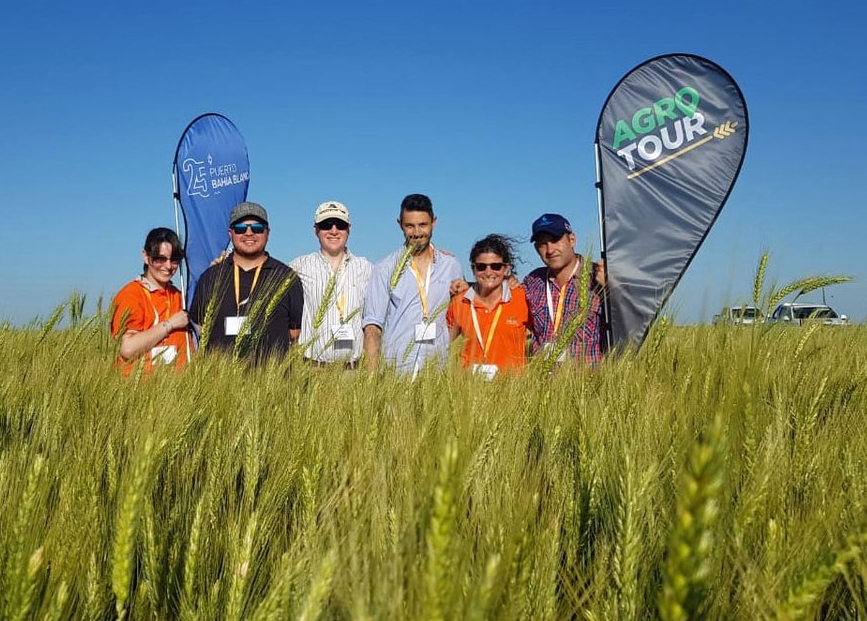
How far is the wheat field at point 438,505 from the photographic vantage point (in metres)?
0.89

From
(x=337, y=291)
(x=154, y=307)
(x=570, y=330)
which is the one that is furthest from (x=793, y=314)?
(x=154, y=307)

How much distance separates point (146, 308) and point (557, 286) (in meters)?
2.47

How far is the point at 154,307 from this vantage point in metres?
Result: 4.07

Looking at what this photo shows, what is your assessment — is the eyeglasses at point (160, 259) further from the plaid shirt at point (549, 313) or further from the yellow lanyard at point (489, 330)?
the plaid shirt at point (549, 313)

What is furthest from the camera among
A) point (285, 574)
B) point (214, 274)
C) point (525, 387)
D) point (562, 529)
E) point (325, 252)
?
point (325, 252)

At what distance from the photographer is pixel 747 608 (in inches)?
40.8

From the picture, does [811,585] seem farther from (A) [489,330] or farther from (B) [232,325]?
(B) [232,325]

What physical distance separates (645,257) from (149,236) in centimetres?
307

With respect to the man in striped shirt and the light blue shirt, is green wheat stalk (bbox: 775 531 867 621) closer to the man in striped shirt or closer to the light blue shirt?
the light blue shirt

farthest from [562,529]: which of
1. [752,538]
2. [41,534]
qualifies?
[41,534]

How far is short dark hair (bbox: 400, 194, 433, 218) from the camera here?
13.5 ft

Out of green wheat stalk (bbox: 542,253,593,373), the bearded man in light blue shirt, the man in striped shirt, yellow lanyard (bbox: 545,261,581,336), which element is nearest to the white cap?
the man in striped shirt

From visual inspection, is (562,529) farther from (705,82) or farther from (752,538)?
(705,82)

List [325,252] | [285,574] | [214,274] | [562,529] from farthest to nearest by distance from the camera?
[325,252]
[214,274]
[562,529]
[285,574]
